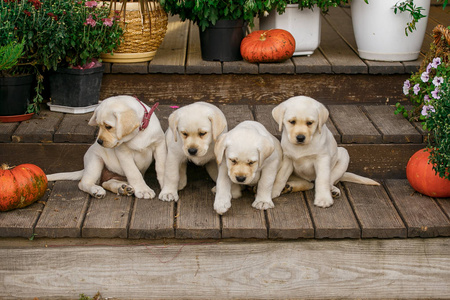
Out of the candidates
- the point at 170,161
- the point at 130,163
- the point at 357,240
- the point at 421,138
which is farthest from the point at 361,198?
the point at 130,163

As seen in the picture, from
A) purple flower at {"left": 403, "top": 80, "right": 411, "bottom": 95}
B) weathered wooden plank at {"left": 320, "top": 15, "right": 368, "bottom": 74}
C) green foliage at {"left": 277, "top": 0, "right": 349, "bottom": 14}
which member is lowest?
purple flower at {"left": 403, "top": 80, "right": 411, "bottom": 95}

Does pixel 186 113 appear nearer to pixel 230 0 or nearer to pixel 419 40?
pixel 230 0

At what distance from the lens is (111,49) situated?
4926mm

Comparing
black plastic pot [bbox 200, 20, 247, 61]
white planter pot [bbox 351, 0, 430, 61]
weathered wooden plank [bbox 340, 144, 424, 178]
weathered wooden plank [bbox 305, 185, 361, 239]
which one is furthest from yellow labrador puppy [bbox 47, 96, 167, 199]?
white planter pot [bbox 351, 0, 430, 61]

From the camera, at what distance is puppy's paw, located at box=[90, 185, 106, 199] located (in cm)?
408

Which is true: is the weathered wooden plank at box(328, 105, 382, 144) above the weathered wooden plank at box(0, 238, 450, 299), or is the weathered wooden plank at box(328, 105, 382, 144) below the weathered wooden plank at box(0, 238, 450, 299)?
above

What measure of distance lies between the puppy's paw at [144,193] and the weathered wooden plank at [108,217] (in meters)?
0.05

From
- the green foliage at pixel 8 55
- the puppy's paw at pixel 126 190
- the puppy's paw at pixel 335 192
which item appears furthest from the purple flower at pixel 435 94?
the green foliage at pixel 8 55

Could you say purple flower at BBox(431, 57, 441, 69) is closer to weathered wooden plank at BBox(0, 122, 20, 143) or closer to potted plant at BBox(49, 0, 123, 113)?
potted plant at BBox(49, 0, 123, 113)

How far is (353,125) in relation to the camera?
15.3 feet

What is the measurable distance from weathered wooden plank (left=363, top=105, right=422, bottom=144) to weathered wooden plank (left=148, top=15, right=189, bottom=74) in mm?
1569

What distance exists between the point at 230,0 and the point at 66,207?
2.11m

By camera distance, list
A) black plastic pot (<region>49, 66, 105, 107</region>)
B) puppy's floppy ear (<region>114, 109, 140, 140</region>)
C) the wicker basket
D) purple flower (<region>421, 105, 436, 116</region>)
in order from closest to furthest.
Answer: puppy's floppy ear (<region>114, 109, 140, 140</region>), purple flower (<region>421, 105, 436, 116</region>), black plastic pot (<region>49, 66, 105, 107</region>), the wicker basket

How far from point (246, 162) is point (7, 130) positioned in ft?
6.21
